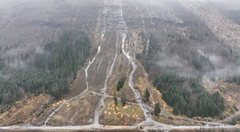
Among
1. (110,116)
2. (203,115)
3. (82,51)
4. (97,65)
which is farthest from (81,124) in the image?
(82,51)

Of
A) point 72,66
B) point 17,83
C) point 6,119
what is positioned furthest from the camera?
point 72,66

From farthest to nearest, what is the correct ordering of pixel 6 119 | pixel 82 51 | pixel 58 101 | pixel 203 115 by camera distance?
pixel 82 51 < pixel 58 101 < pixel 203 115 < pixel 6 119

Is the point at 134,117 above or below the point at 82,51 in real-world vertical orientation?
below

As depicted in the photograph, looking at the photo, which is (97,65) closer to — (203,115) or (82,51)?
(82,51)

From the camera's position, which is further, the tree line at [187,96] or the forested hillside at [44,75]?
the forested hillside at [44,75]

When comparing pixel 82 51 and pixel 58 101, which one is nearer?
pixel 58 101

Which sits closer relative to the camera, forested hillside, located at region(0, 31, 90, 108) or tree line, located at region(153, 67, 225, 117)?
tree line, located at region(153, 67, 225, 117)

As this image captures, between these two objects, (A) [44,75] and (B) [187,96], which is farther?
(A) [44,75]

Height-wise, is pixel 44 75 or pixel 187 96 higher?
pixel 44 75
